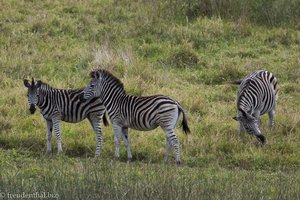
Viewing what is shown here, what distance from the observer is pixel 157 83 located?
14.2 m

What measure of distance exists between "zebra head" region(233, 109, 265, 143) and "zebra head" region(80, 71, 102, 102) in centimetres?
251

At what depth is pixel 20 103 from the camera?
12648mm

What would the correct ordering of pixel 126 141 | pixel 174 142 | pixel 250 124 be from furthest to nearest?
pixel 250 124
pixel 126 141
pixel 174 142

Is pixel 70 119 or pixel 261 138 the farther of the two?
pixel 70 119

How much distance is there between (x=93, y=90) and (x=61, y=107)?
2.10 feet

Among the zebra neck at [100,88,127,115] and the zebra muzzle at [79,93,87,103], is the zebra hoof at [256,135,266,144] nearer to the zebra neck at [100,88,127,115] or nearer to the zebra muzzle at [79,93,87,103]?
the zebra neck at [100,88,127,115]

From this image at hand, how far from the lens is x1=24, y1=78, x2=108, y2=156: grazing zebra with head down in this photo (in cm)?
1107

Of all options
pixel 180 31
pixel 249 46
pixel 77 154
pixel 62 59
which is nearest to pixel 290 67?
pixel 249 46

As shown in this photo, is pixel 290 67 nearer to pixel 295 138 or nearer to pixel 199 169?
pixel 295 138

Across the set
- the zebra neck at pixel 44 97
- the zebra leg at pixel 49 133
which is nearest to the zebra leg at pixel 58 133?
the zebra leg at pixel 49 133

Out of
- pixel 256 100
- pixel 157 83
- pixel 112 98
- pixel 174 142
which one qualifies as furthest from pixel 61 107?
pixel 256 100

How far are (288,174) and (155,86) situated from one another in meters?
4.60

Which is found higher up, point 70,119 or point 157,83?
point 70,119

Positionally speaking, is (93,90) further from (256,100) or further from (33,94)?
(256,100)
